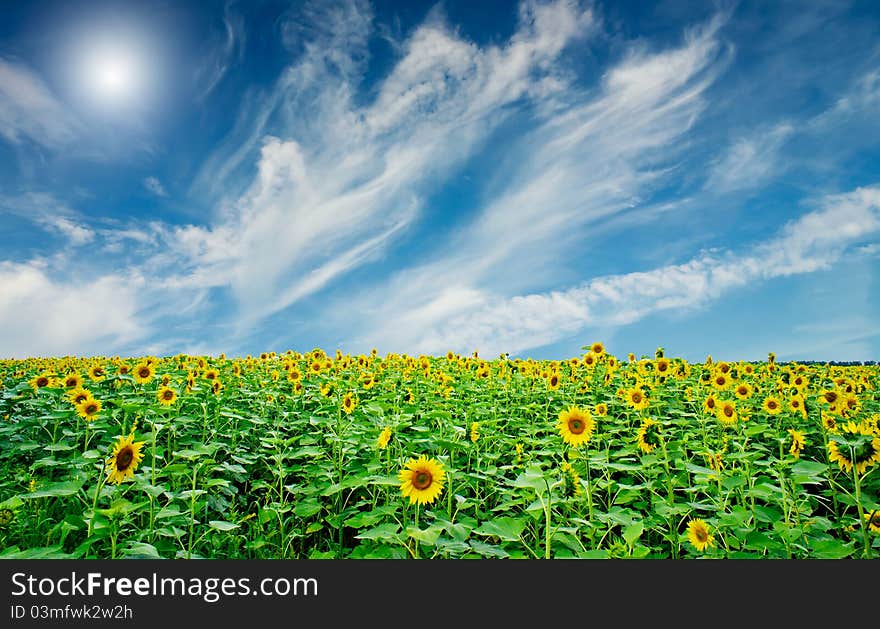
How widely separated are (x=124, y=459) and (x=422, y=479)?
7.31 feet

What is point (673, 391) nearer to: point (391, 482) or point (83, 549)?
point (391, 482)

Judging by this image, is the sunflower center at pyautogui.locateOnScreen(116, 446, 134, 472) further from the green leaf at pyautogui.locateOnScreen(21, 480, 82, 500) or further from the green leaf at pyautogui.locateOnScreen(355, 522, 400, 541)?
the green leaf at pyautogui.locateOnScreen(355, 522, 400, 541)

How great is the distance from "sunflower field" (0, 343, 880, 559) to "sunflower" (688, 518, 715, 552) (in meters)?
0.02

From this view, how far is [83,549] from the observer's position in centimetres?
325

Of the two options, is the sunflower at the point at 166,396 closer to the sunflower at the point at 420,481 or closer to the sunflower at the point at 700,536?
the sunflower at the point at 420,481

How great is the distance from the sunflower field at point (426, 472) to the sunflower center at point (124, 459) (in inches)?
0.6

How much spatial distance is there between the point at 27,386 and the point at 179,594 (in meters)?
7.09

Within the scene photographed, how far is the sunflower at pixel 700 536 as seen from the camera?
151 inches

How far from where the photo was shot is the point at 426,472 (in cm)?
390

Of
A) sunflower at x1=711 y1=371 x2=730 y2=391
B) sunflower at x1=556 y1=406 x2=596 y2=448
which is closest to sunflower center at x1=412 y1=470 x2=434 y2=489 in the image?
sunflower at x1=556 y1=406 x2=596 y2=448

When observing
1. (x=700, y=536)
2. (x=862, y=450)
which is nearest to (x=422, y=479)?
(x=700, y=536)

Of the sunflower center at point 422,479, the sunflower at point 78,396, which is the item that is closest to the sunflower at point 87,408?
the sunflower at point 78,396

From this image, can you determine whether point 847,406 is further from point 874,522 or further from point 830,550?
point 830,550

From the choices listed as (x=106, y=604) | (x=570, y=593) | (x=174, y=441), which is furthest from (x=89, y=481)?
(x=570, y=593)
